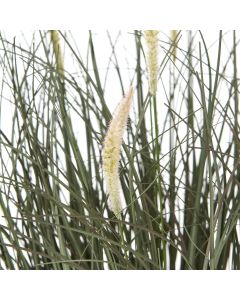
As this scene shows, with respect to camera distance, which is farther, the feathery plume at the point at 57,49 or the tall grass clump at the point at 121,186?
the feathery plume at the point at 57,49

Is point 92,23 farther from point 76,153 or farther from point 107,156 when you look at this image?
point 107,156

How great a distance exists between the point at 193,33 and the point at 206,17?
15 centimetres

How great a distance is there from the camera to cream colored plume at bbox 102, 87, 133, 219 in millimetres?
632

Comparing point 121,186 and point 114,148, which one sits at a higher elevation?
point 114,148

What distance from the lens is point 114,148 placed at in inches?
25.7

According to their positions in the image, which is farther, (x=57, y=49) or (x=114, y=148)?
(x=57, y=49)

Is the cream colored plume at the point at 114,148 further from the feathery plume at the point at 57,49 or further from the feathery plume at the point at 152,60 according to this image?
the feathery plume at the point at 57,49

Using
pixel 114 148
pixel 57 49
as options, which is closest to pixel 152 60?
pixel 114 148

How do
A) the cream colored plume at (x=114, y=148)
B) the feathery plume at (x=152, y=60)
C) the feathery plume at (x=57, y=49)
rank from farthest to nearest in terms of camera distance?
the feathery plume at (x=57, y=49)
the feathery plume at (x=152, y=60)
the cream colored plume at (x=114, y=148)

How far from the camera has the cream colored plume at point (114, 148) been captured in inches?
24.9

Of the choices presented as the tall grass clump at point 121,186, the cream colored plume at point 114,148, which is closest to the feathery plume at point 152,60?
the tall grass clump at point 121,186

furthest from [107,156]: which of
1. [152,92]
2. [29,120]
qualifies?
[29,120]

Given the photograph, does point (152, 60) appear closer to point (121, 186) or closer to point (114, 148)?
point (114, 148)

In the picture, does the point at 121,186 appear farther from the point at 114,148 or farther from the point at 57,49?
the point at 114,148
